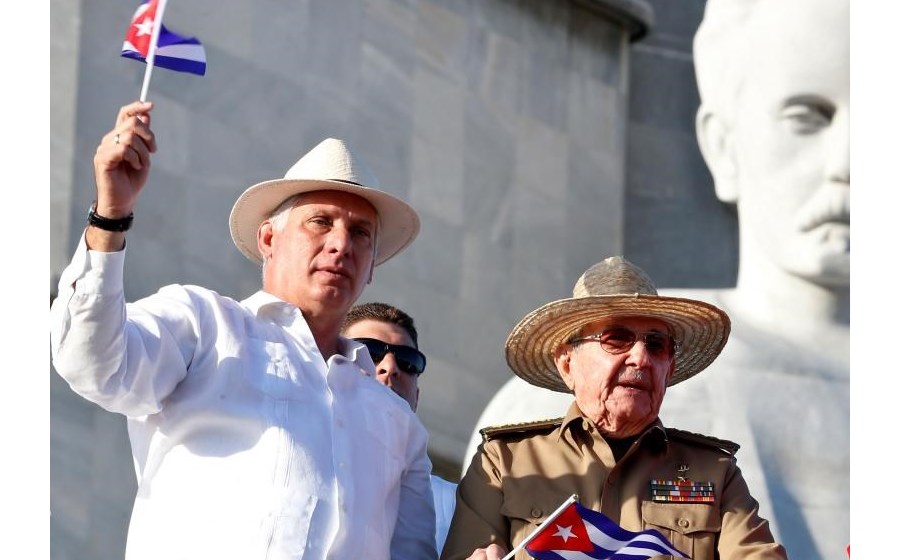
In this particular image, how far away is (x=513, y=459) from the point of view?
214 inches

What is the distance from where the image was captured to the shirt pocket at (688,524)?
5230 mm

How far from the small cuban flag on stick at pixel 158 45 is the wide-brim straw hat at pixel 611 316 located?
105cm

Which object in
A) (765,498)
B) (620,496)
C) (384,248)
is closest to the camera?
(620,496)

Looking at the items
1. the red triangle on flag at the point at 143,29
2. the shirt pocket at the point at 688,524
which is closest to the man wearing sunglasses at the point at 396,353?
the shirt pocket at the point at 688,524

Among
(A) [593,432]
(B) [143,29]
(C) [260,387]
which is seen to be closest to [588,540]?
(A) [593,432]

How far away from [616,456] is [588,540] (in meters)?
0.34

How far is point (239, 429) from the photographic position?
5.13m

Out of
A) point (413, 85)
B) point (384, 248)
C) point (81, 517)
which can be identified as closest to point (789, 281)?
point (413, 85)

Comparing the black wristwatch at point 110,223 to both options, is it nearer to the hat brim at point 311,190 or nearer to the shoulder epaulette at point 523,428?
the hat brim at point 311,190

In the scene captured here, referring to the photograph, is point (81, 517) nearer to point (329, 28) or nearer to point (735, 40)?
point (329, 28)

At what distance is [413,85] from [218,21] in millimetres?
1335

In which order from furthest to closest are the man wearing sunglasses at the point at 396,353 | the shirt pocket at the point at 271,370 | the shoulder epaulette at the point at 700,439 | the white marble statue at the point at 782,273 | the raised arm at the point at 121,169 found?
the white marble statue at the point at 782,273
the man wearing sunglasses at the point at 396,353
the shoulder epaulette at the point at 700,439
the shirt pocket at the point at 271,370
the raised arm at the point at 121,169

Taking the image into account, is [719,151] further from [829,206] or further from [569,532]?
[569,532]

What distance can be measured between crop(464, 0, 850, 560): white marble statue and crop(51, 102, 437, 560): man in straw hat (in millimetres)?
3731
